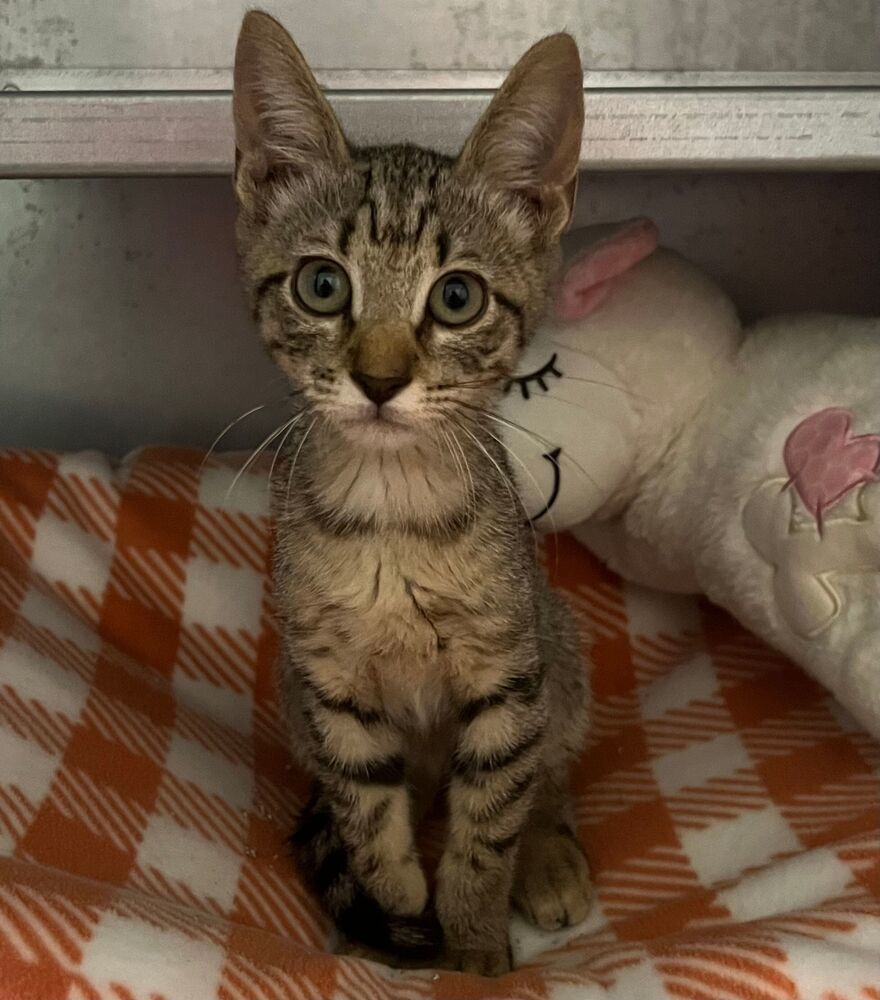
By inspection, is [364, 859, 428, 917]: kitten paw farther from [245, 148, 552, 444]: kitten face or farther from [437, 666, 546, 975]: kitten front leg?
[245, 148, 552, 444]: kitten face

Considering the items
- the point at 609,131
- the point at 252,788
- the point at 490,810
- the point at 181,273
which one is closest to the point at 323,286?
the point at 609,131

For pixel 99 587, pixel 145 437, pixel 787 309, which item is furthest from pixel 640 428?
pixel 145 437

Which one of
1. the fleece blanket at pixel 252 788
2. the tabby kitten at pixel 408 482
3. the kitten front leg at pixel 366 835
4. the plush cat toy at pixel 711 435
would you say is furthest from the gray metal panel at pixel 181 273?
the kitten front leg at pixel 366 835

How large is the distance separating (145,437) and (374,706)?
96cm

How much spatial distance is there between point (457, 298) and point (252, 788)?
26.3 inches

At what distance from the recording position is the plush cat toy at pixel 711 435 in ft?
3.86

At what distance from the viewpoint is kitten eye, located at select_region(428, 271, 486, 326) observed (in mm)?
911

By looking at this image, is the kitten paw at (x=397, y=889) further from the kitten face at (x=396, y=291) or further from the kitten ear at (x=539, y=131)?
the kitten ear at (x=539, y=131)

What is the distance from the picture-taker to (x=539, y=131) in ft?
3.12

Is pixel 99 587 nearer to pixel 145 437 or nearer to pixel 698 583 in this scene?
pixel 145 437

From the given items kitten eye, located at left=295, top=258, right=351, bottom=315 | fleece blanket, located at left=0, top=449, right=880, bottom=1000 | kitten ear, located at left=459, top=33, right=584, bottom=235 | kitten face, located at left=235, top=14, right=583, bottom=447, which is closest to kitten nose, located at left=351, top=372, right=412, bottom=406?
kitten face, located at left=235, top=14, right=583, bottom=447

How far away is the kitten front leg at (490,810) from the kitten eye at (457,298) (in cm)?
35

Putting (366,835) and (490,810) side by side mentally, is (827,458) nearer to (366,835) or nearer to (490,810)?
(490,810)

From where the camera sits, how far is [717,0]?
137 cm
